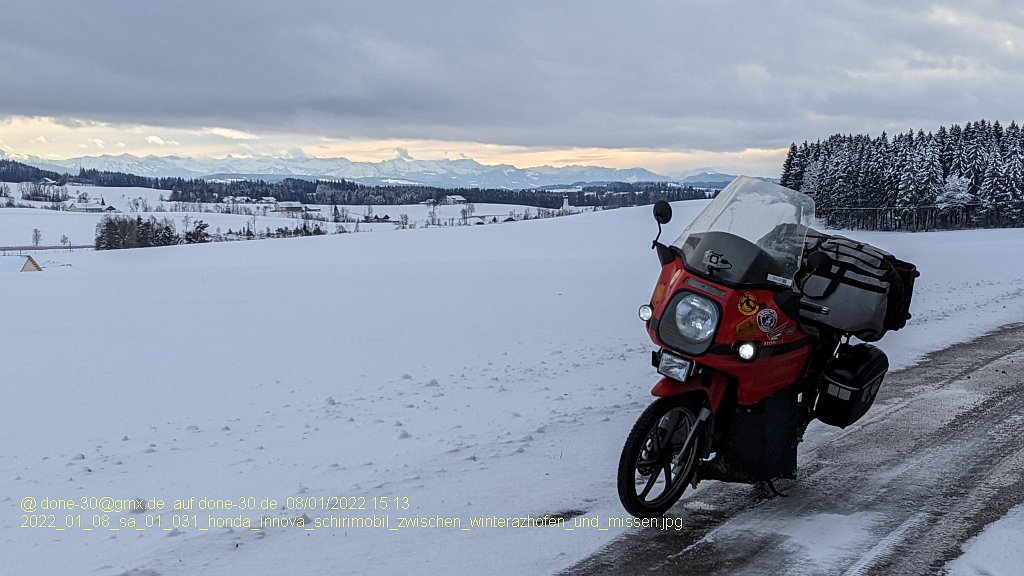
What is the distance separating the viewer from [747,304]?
4.27 m

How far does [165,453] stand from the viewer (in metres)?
6.05

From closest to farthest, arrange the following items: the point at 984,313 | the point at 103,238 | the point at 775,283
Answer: the point at 775,283, the point at 984,313, the point at 103,238

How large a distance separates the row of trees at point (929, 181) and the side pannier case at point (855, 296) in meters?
65.3

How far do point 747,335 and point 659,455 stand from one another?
83cm

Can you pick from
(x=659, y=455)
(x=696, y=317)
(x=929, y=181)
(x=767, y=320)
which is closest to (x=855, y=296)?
(x=767, y=320)

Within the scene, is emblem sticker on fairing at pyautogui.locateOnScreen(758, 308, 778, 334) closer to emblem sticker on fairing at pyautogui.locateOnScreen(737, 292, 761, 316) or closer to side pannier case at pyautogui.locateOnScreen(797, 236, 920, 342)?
emblem sticker on fairing at pyautogui.locateOnScreen(737, 292, 761, 316)

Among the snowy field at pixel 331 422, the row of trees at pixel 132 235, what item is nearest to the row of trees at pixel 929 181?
the snowy field at pixel 331 422

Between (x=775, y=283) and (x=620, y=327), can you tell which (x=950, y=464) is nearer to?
(x=775, y=283)

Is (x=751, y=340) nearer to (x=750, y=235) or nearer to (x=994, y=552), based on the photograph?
(x=750, y=235)

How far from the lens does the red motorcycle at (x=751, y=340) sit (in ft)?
14.1

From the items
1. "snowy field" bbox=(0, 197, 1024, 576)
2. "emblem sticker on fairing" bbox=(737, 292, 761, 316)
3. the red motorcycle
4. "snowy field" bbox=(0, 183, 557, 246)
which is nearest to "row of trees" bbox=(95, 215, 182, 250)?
"snowy field" bbox=(0, 183, 557, 246)

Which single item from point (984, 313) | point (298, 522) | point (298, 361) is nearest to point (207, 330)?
point (298, 361)

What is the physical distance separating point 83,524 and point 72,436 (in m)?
2.49

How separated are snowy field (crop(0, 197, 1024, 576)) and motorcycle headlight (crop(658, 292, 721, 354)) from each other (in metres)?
1.13
